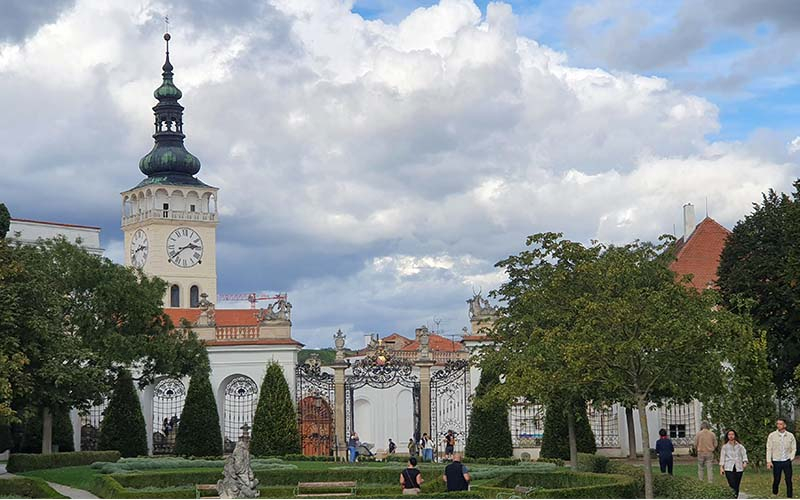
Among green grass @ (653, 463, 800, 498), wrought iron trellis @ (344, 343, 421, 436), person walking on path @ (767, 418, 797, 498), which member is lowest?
green grass @ (653, 463, 800, 498)

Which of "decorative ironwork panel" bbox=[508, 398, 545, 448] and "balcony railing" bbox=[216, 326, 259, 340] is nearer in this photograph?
"decorative ironwork panel" bbox=[508, 398, 545, 448]

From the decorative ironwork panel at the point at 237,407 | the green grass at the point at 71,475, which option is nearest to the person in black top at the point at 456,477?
the green grass at the point at 71,475

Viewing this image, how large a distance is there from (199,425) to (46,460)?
8.07 metres

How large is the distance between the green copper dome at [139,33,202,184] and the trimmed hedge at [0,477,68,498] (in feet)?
233

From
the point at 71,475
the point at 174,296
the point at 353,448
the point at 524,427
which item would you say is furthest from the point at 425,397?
the point at 174,296

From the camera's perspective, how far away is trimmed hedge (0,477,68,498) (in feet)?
97.8

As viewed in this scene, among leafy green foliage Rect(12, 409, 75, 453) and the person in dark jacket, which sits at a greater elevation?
leafy green foliage Rect(12, 409, 75, 453)

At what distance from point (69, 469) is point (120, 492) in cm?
1019

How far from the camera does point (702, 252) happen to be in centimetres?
6094

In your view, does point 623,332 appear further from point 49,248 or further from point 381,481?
point 49,248

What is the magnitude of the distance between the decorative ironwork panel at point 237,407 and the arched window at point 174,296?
4973 cm

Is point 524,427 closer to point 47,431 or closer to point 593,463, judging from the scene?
point 593,463

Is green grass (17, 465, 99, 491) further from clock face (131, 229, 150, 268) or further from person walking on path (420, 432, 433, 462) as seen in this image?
clock face (131, 229, 150, 268)

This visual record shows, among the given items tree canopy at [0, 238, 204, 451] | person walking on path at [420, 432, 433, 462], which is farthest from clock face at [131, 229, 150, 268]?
person walking on path at [420, 432, 433, 462]
